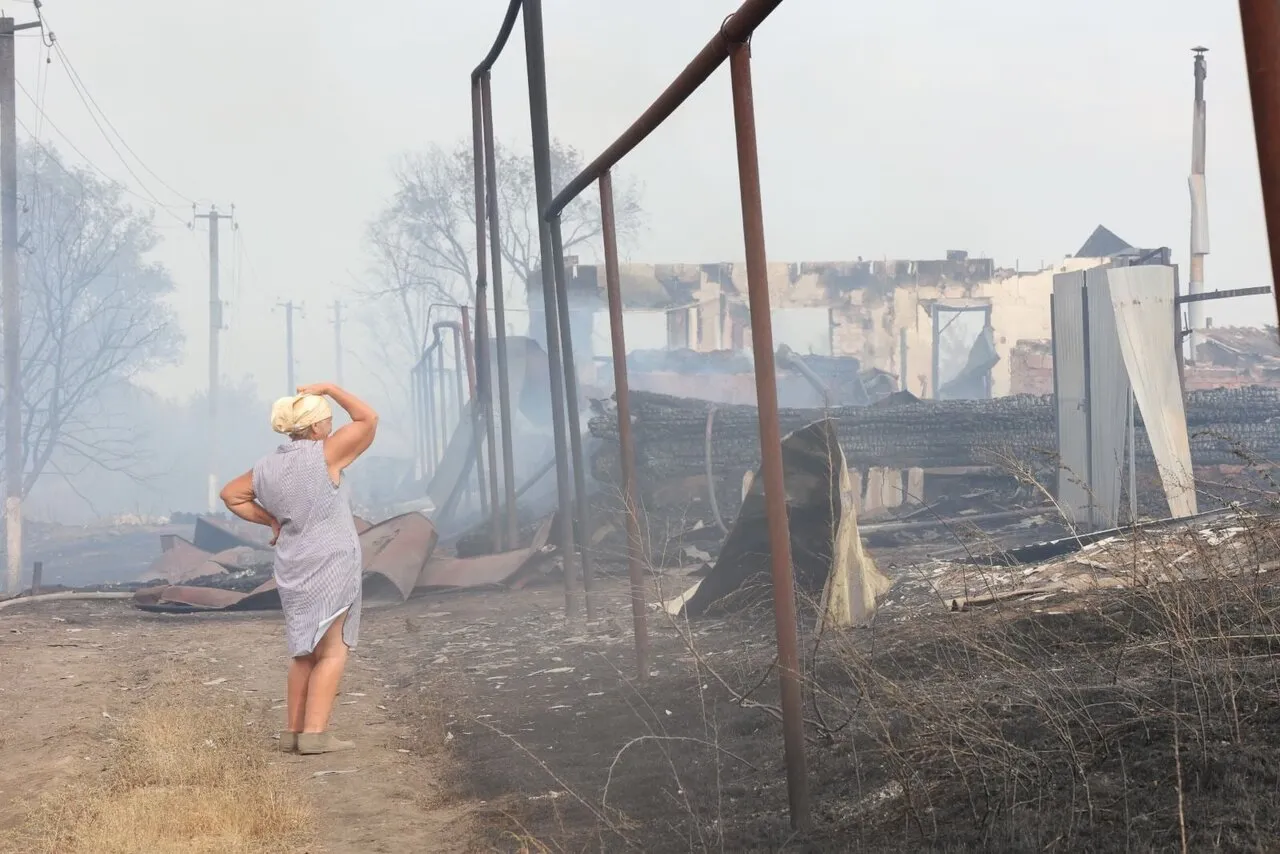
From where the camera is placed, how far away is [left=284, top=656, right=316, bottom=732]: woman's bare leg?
540cm

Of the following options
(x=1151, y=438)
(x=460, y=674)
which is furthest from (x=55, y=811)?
(x=1151, y=438)

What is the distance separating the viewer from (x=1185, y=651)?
10.5 feet

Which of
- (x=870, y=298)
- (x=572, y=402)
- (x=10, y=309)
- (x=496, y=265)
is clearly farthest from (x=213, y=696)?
(x=870, y=298)

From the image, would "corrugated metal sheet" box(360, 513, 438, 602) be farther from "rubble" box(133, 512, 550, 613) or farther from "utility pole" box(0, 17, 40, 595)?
"utility pole" box(0, 17, 40, 595)

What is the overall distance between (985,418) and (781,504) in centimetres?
1107

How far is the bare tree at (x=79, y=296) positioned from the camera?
28484 mm

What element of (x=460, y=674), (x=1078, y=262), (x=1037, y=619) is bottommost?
(x=460, y=674)

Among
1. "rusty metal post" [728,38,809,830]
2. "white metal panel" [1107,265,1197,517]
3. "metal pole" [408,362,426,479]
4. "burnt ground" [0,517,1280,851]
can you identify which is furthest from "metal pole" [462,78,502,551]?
"metal pole" [408,362,426,479]

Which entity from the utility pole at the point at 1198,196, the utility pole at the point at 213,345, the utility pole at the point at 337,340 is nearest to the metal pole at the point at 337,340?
the utility pole at the point at 337,340

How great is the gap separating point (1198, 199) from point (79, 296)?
3492 cm

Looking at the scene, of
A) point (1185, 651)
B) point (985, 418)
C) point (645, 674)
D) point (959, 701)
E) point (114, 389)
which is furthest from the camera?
Result: point (114, 389)

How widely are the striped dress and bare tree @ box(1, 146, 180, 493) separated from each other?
64.7ft

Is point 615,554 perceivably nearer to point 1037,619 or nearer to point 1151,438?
point 1151,438

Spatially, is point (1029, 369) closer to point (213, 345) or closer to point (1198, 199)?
point (1198, 199)
